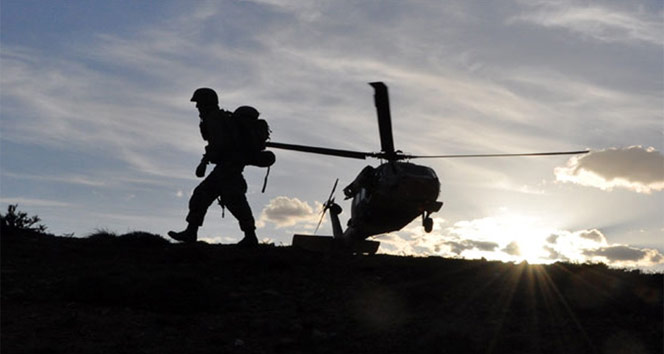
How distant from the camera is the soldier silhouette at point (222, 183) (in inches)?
541

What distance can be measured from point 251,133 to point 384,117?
7213 mm

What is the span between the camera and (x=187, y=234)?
13.7 m

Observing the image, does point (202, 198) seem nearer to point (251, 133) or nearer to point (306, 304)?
point (251, 133)

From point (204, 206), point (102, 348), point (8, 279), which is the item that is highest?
point (204, 206)

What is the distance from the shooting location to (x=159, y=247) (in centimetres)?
1322

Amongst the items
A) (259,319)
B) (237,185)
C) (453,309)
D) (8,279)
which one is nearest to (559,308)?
(453,309)

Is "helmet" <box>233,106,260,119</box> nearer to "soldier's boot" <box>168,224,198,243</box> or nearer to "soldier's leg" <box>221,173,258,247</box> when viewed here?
"soldier's leg" <box>221,173,258,247</box>

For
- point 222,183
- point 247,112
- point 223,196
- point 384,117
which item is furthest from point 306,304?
point 384,117

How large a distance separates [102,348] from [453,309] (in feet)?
15.2

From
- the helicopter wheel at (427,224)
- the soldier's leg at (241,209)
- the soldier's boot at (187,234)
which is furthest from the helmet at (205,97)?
the helicopter wheel at (427,224)

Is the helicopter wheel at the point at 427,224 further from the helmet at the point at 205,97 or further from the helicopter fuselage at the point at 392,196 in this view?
Result: the helmet at the point at 205,97

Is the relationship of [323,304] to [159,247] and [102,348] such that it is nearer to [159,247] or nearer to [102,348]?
[102,348]

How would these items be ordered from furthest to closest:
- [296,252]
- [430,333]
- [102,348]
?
1. [296,252]
2. [430,333]
3. [102,348]

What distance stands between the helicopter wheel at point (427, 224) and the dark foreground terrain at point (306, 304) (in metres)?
6.54
